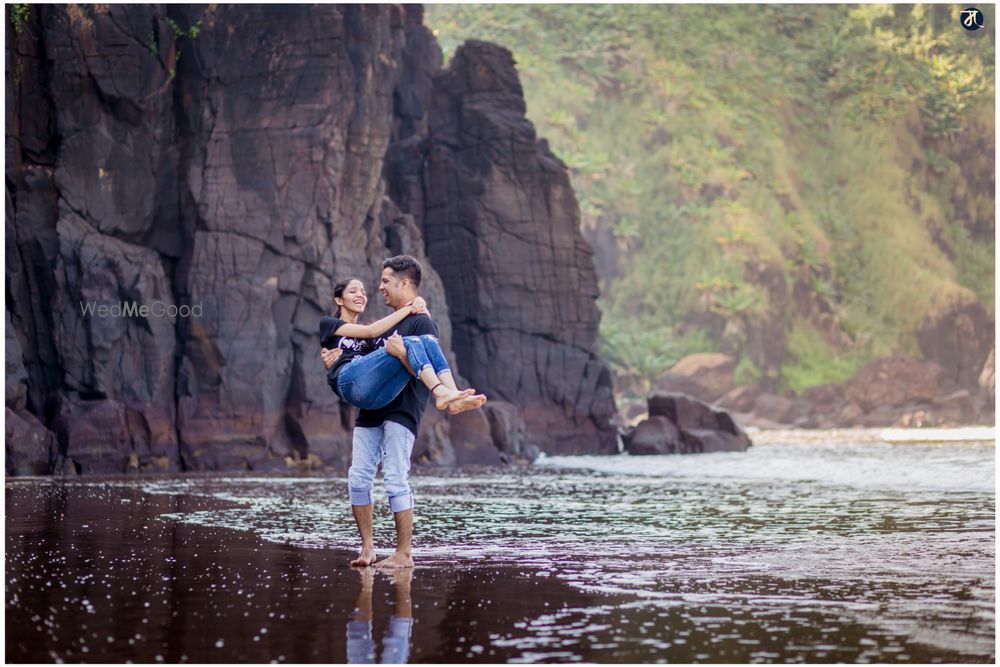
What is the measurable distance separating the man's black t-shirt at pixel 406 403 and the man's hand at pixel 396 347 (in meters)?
0.14

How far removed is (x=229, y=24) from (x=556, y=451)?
15495 mm

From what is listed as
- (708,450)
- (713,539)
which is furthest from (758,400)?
(713,539)

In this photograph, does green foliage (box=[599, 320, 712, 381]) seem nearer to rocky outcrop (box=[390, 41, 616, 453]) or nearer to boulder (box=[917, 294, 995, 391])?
boulder (box=[917, 294, 995, 391])

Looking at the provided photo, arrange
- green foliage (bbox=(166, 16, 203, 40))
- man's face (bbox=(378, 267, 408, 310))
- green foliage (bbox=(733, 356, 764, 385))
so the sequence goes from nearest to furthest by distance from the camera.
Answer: man's face (bbox=(378, 267, 408, 310)), green foliage (bbox=(166, 16, 203, 40)), green foliage (bbox=(733, 356, 764, 385))

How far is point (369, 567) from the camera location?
8.17 meters

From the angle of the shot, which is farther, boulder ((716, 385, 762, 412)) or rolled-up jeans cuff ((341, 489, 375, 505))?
boulder ((716, 385, 762, 412))

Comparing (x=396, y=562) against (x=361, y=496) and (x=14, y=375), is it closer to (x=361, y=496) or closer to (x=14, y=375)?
(x=361, y=496)

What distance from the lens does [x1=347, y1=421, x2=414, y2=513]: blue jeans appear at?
340 inches

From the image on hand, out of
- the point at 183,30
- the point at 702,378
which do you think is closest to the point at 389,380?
the point at 183,30

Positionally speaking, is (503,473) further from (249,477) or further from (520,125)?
(520,125)

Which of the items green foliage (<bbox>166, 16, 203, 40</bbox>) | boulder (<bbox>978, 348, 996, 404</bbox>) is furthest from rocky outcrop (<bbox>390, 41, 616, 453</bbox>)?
boulder (<bbox>978, 348, 996, 404</bbox>)

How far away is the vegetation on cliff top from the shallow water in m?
75.4

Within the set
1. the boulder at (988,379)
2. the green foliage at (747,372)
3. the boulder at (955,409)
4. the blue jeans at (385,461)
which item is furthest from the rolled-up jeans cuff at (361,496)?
the green foliage at (747,372)

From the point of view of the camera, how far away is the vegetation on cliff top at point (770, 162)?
3723 inches
